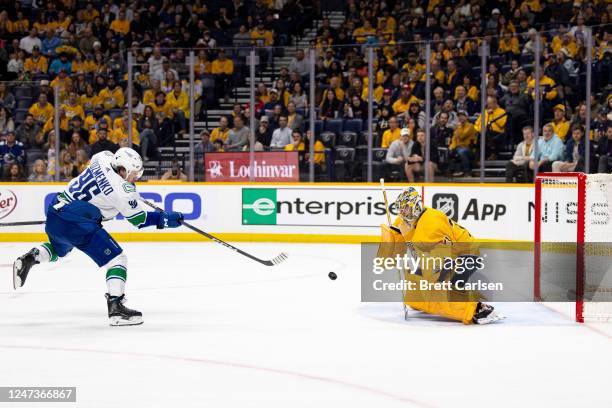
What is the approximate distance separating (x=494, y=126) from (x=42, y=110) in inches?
246

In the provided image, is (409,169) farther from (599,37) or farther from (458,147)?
(599,37)

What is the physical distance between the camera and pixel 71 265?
1029cm

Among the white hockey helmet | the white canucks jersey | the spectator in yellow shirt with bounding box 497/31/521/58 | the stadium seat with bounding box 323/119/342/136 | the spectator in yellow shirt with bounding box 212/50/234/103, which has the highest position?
the spectator in yellow shirt with bounding box 497/31/521/58

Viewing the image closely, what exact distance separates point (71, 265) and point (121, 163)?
3.99 m

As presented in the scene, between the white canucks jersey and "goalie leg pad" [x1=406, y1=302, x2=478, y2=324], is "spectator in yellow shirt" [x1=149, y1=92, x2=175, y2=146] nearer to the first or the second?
the white canucks jersey

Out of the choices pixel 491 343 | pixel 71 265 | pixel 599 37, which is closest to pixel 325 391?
pixel 491 343

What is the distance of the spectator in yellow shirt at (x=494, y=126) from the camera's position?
12.0 meters

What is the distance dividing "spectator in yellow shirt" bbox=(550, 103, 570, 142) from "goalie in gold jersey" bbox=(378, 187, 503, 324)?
5.37m

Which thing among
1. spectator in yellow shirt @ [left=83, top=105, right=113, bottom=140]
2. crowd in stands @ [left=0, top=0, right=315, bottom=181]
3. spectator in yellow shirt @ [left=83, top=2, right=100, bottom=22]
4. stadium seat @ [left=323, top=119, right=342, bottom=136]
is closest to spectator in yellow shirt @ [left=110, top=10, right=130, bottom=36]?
spectator in yellow shirt @ [left=83, top=2, right=100, bottom=22]

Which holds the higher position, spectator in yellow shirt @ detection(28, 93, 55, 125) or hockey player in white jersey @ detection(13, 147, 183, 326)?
spectator in yellow shirt @ detection(28, 93, 55, 125)

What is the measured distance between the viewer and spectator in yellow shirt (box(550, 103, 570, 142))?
1150 centimetres

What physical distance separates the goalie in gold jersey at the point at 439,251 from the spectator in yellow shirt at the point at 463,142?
567 centimetres

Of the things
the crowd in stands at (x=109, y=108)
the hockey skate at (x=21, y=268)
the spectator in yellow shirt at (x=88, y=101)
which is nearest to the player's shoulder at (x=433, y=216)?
the hockey skate at (x=21, y=268)

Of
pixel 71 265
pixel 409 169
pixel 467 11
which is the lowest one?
pixel 71 265
